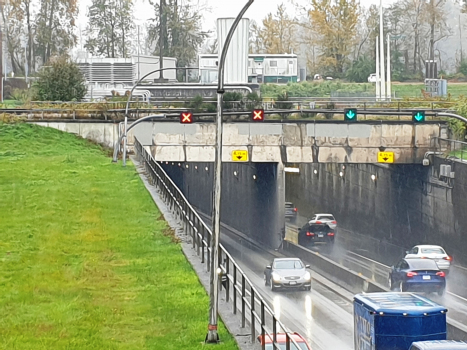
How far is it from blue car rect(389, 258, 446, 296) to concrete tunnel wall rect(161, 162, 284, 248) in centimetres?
2076

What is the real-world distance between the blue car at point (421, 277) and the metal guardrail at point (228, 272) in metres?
6.51

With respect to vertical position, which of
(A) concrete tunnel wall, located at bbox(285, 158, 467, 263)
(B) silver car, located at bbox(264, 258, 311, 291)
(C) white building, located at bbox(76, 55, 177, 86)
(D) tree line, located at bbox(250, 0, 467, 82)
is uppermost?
(D) tree line, located at bbox(250, 0, 467, 82)

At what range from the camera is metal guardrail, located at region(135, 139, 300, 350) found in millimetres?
14079

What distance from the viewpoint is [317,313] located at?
29.8 m

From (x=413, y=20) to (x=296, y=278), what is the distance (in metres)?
99.4

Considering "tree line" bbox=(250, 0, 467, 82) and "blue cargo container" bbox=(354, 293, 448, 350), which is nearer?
"blue cargo container" bbox=(354, 293, 448, 350)

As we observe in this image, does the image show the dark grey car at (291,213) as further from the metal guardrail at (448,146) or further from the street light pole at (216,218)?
the street light pole at (216,218)

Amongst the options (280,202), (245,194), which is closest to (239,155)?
(280,202)

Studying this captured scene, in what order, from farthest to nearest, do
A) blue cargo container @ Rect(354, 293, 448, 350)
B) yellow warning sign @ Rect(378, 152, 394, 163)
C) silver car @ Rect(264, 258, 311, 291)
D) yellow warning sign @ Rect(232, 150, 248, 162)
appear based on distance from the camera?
yellow warning sign @ Rect(232, 150, 248, 162)
yellow warning sign @ Rect(378, 152, 394, 163)
silver car @ Rect(264, 258, 311, 291)
blue cargo container @ Rect(354, 293, 448, 350)

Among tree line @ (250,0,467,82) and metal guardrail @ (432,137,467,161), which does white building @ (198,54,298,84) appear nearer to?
tree line @ (250,0,467,82)

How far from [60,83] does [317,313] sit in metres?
45.4

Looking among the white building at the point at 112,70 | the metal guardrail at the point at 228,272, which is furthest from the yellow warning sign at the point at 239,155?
the white building at the point at 112,70

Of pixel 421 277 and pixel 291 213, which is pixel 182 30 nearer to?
pixel 291 213

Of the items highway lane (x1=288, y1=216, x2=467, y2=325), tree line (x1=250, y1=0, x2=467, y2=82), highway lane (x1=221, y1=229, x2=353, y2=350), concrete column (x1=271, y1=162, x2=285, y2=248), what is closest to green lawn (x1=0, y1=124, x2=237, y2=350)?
highway lane (x1=221, y1=229, x2=353, y2=350)
